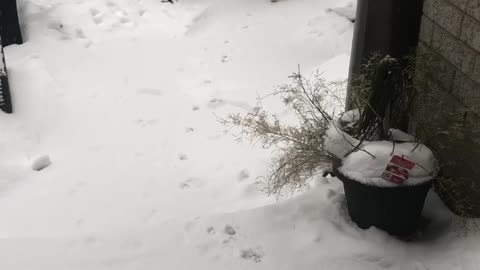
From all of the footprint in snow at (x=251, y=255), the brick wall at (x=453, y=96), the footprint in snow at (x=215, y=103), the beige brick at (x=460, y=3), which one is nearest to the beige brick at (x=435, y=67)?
the brick wall at (x=453, y=96)

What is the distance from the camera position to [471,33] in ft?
7.87

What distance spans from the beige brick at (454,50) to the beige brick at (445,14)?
0.12 ft

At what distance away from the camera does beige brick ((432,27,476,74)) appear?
2.43m

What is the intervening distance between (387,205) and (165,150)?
5.69ft

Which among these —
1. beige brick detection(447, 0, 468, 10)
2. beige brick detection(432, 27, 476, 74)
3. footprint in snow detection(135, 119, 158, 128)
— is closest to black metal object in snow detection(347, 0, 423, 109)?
beige brick detection(432, 27, 476, 74)

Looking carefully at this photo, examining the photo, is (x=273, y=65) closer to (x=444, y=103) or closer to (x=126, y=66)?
(x=126, y=66)

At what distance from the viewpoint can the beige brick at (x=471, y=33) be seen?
7.72 feet

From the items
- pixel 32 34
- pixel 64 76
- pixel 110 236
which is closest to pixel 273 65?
pixel 64 76

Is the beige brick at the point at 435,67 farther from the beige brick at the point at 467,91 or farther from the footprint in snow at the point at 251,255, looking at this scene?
the footprint in snow at the point at 251,255

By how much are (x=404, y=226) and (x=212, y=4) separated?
3941 millimetres

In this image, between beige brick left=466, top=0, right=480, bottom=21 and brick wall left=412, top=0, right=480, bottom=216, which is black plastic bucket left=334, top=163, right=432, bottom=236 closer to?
brick wall left=412, top=0, right=480, bottom=216

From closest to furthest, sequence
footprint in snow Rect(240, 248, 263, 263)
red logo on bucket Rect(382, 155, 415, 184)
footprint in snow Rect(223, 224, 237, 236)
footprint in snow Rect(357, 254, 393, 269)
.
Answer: red logo on bucket Rect(382, 155, 415, 184) → footprint in snow Rect(357, 254, 393, 269) → footprint in snow Rect(240, 248, 263, 263) → footprint in snow Rect(223, 224, 237, 236)

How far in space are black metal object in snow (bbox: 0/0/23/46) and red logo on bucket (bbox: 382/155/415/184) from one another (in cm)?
374

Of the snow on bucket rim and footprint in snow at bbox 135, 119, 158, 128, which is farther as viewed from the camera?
footprint in snow at bbox 135, 119, 158, 128
